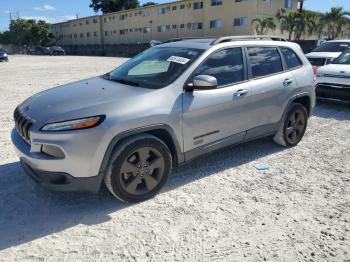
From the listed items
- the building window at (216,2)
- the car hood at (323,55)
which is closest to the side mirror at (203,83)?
the car hood at (323,55)

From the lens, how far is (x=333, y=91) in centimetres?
801

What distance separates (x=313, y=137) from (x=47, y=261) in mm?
4919

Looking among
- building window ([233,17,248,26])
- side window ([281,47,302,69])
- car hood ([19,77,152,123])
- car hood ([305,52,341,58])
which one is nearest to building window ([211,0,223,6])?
building window ([233,17,248,26])

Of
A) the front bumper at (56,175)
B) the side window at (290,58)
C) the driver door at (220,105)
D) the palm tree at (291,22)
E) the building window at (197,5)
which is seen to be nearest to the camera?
the front bumper at (56,175)

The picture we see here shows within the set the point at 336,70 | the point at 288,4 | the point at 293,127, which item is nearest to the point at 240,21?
the point at 288,4

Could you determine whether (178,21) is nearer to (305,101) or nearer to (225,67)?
(305,101)

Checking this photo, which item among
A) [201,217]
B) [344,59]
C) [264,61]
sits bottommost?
[201,217]

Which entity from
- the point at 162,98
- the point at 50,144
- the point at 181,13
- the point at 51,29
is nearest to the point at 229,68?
the point at 162,98

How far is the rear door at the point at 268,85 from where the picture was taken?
4.52 m

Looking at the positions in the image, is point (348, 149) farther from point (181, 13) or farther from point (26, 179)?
point (181, 13)

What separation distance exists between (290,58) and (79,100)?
11.4 ft

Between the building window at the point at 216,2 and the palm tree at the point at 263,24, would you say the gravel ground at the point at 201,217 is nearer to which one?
the palm tree at the point at 263,24

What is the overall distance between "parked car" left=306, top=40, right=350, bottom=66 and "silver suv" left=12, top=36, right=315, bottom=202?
6.74 metres

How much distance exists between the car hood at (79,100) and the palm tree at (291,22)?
35949mm
